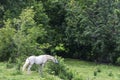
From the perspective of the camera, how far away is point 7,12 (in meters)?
32.0

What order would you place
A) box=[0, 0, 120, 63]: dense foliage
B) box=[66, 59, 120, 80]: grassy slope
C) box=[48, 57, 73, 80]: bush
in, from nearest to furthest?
box=[48, 57, 73, 80]: bush < box=[66, 59, 120, 80]: grassy slope < box=[0, 0, 120, 63]: dense foliage

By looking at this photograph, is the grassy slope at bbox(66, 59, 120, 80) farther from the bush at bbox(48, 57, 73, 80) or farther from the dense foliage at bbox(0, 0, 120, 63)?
the dense foliage at bbox(0, 0, 120, 63)

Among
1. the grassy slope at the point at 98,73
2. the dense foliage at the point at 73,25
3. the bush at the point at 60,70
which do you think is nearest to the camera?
the bush at the point at 60,70

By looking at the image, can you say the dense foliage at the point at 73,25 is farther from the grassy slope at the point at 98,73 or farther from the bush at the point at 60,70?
the bush at the point at 60,70

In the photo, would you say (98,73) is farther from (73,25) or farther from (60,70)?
(73,25)

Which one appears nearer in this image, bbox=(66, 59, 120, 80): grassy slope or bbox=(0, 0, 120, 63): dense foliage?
bbox=(66, 59, 120, 80): grassy slope

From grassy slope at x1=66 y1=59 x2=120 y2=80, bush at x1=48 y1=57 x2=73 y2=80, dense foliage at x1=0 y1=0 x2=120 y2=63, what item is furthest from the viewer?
dense foliage at x1=0 y1=0 x2=120 y2=63

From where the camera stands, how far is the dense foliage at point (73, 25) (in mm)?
32594

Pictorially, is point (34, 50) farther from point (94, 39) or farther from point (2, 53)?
point (94, 39)

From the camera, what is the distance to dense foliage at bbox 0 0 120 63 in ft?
107

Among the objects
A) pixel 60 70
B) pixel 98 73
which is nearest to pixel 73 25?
pixel 98 73

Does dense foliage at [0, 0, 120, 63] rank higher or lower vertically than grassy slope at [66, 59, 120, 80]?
higher

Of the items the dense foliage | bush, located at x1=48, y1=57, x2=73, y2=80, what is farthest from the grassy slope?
the dense foliage

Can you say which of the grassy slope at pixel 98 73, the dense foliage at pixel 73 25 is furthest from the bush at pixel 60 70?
the dense foliage at pixel 73 25
